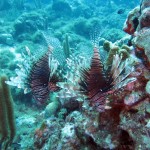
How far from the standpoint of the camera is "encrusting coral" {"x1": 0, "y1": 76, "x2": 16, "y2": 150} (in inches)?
117

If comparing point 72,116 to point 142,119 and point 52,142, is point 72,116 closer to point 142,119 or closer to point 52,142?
point 52,142

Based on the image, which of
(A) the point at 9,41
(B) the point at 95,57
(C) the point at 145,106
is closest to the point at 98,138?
(C) the point at 145,106

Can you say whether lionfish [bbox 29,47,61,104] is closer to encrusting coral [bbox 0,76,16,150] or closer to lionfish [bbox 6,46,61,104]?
lionfish [bbox 6,46,61,104]

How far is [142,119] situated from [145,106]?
0.12 m

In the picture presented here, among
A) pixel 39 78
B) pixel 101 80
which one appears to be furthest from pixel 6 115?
pixel 101 80

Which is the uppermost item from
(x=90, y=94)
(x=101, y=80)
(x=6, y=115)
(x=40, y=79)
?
(x=101, y=80)

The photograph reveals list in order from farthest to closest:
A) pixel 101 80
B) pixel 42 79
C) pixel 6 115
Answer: pixel 6 115 < pixel 42 79 < pixel 101 80

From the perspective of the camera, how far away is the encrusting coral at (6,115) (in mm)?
2965

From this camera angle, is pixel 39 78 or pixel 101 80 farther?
pixel 39 78

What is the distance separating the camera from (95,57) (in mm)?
1954

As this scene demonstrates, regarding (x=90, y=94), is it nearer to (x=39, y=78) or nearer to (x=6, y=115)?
(x=39, y=78)

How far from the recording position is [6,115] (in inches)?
122

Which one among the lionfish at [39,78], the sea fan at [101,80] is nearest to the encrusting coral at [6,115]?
the lionfish at [39,78]

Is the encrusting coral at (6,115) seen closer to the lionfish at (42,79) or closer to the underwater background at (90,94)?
the underwater background at (90,94)
